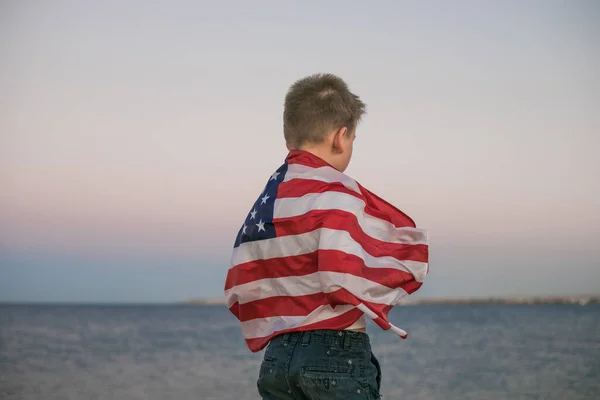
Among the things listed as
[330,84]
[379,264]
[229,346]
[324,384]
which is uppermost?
[330,84]

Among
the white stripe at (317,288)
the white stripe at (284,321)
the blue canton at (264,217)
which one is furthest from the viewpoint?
the blue canton at (264,217)

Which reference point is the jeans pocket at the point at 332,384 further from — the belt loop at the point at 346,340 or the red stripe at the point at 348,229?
the red stripe at the point at 348,229

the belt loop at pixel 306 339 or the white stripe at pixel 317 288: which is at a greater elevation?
the white stripe at pixel 317 288

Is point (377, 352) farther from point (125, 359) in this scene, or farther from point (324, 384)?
point (324, 384)

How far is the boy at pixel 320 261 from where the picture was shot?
2.57 meters

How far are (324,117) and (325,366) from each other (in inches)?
34.2

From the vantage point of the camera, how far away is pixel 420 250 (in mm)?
2717

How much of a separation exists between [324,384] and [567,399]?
1002 cm

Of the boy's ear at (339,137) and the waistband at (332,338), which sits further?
the boy's ear at (339,137)

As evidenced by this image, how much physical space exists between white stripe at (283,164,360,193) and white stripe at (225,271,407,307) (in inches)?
12.9

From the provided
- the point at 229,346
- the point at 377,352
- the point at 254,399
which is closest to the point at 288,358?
the point at 254,399

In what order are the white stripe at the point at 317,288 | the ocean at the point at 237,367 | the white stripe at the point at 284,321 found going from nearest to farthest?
the white stripe at the point at 317,288 → the white stripe at the point at 284,321 → the ocean at the point at 237,367

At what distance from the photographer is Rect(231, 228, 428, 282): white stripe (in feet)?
8.34

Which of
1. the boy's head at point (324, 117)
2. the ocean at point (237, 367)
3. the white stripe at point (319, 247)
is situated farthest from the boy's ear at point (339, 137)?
the ocean at point (237, 367)
